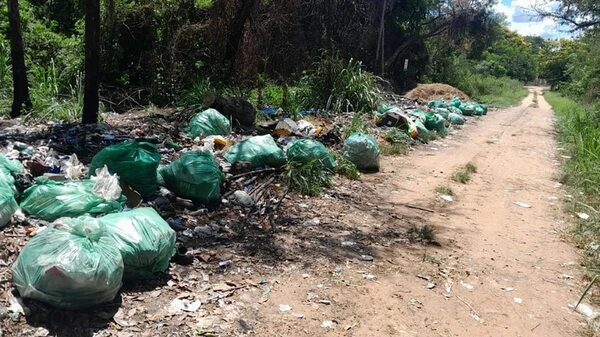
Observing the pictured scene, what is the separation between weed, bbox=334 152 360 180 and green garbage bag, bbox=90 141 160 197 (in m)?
2.66

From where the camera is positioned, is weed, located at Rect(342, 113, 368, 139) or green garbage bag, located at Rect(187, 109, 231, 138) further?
weed, located at Rect(342, 113, 368, 139)

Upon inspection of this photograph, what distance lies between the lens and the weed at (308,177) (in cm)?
519

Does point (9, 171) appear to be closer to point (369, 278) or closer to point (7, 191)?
point (7, 191)

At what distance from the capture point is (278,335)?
2684mm

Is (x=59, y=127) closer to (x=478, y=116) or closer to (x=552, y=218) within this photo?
(x=552, y=218)

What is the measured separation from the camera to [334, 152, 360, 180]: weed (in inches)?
240

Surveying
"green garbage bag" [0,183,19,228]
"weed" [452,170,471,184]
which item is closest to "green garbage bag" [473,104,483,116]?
"weed" [452,170,471,184]

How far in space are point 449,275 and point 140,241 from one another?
83.5 inches

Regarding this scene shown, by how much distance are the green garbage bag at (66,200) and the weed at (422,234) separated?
2.36 metres

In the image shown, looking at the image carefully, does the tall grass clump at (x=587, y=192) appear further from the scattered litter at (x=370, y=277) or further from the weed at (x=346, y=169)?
the weed at (x=346, y=169)

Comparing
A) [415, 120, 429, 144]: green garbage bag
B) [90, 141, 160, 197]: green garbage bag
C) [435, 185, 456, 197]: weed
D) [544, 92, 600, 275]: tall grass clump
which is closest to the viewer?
[90, 141, 160, 197]: green garbage bag

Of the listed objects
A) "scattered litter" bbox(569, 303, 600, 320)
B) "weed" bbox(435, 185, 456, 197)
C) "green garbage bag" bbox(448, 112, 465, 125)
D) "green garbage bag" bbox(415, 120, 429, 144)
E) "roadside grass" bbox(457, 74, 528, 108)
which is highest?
"scattered litter" bbox(569, 303, 600, 320)

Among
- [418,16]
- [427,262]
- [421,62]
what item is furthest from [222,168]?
[421,62]

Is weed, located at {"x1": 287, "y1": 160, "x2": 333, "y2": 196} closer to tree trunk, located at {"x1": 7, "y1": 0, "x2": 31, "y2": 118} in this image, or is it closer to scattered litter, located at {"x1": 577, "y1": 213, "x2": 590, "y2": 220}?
scattered litter, located at {"x1": 577, "y1": 213, "x2": 590, "y2": 220}
